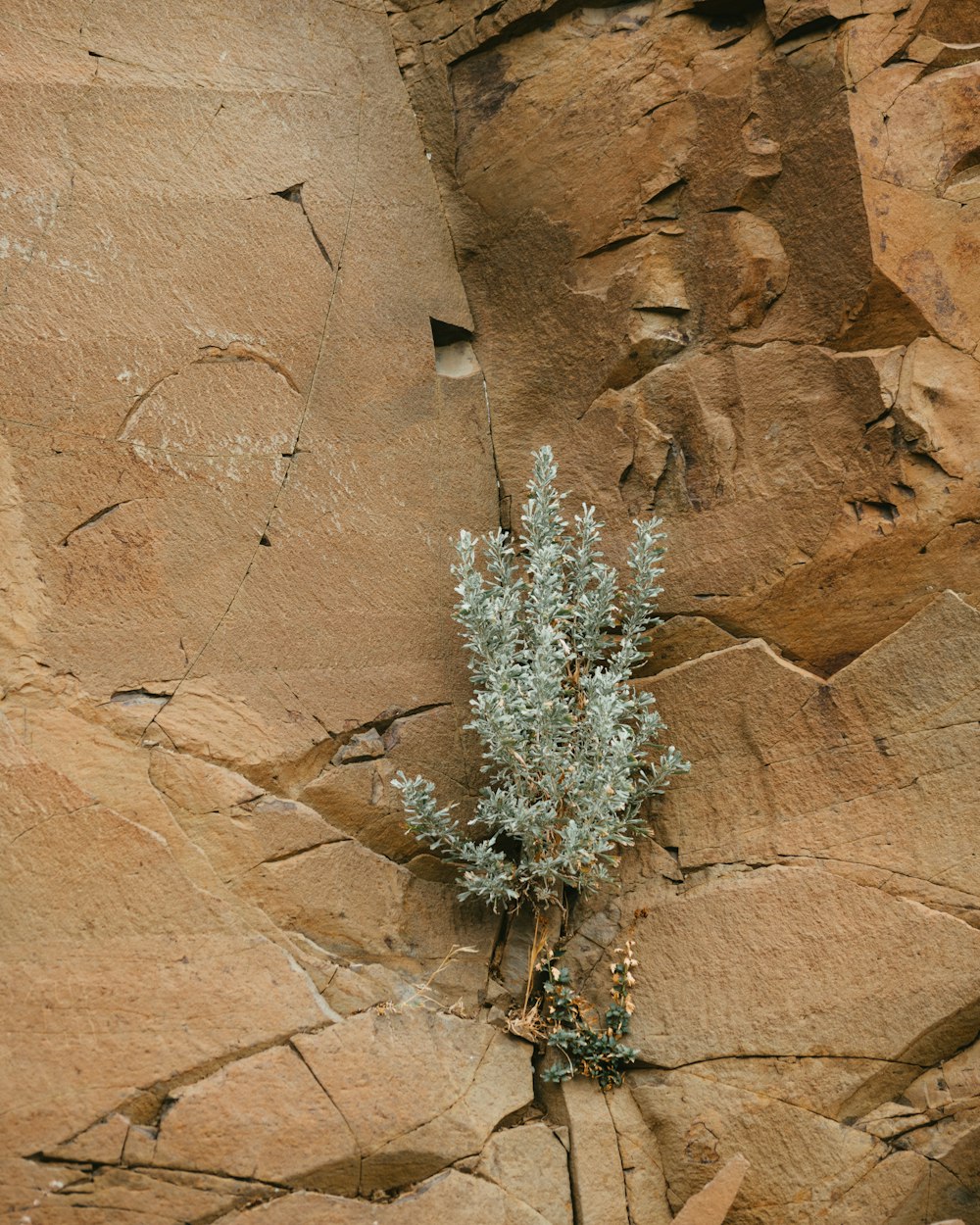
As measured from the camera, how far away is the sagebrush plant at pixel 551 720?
14.3 feet

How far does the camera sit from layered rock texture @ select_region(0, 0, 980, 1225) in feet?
12.9

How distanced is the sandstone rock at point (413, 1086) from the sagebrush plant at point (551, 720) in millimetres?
293

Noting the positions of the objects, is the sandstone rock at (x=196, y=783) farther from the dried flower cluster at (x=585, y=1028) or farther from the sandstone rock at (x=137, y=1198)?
the dried flower cluster at (x=585, y=1028)

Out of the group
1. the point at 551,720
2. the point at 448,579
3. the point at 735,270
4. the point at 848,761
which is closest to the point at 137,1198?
the point at 551,720

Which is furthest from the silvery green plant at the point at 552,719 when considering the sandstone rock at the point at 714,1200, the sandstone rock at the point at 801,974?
the sandstone rock at the point at 714,1200

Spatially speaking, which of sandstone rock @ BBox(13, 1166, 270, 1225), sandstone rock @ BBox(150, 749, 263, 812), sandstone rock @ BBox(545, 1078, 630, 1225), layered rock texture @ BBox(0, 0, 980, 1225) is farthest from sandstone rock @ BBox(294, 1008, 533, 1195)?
sandstone rock @ BBox(150, 749, 263, 812)

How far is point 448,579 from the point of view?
16.1 feet

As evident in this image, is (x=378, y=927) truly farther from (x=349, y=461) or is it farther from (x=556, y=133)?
(x=556, y=133)

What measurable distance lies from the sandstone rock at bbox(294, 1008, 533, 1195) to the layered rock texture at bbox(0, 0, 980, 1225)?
0.5 inches

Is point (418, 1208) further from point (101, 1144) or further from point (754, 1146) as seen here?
point (754, 1146)

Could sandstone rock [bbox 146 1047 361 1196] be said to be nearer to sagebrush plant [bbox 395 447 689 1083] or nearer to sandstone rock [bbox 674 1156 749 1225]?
sagebrush plant [bbox 395 447 689 1083]

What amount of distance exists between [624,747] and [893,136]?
243 cm

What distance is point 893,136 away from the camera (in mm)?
4625

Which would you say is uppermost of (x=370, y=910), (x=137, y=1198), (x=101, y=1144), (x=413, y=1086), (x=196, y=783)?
(x=196, y=783)
